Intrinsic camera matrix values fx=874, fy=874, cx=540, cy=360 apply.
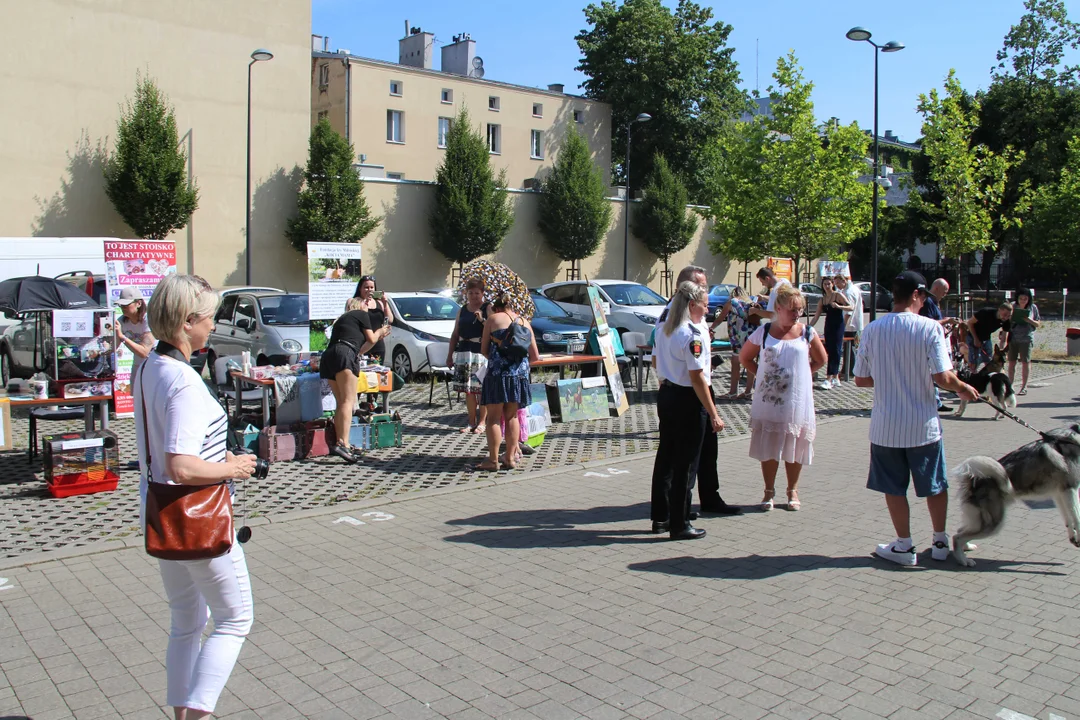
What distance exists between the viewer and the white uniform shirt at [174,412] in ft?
10.5

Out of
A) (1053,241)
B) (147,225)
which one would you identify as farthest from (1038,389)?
(1053,241)

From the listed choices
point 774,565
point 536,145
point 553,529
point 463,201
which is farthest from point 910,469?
point 536,145

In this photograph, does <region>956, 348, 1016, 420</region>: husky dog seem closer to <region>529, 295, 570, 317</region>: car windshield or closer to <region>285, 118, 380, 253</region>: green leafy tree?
<region>529, 295, 570, 317</region>: car windshield

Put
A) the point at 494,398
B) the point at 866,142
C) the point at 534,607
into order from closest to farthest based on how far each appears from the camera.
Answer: the point at 534,607
the point at 494,398
the point at 866,142

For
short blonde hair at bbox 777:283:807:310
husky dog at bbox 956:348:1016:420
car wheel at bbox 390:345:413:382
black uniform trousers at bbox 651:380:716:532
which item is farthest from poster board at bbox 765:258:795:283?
black uniform trousers at bbox 651:380:716:532

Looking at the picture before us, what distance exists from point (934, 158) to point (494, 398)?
A: 27278 millimetres

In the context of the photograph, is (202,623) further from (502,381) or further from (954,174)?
(954,174)

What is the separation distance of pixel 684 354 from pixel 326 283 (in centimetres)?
728

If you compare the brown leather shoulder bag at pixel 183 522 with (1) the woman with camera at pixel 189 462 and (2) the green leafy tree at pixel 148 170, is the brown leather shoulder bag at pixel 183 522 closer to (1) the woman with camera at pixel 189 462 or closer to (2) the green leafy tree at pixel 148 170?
(1) the woman with camera at pixel 189 462

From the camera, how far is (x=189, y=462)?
10.5 ft

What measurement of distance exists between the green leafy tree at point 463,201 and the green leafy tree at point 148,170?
9.67m

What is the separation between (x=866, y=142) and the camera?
32.8m

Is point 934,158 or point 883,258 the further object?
point 883,258

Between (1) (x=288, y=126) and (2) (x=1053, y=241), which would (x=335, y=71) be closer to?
(1) (x=288, y=126)
